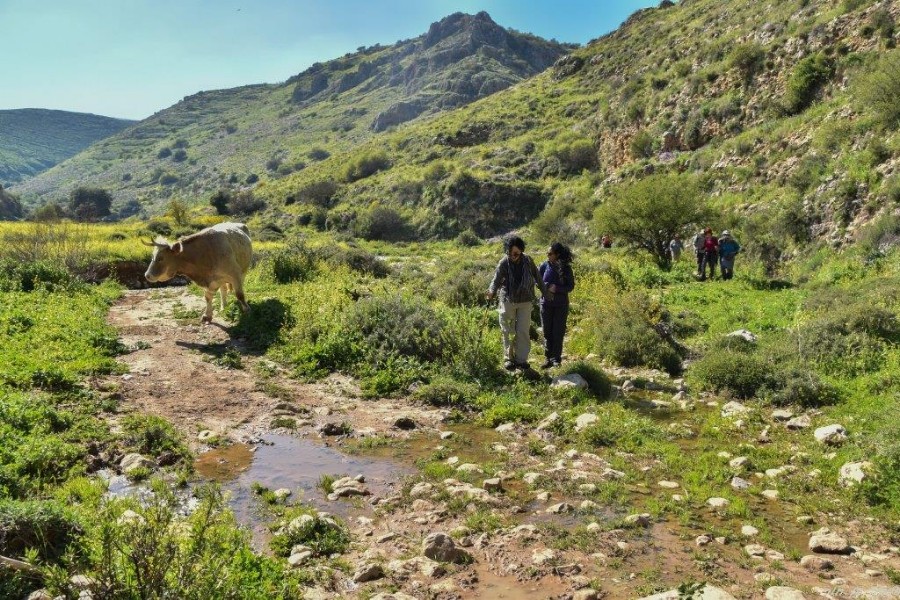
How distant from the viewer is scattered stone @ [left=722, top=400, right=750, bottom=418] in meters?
7.59

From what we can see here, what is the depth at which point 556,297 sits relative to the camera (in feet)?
31.9

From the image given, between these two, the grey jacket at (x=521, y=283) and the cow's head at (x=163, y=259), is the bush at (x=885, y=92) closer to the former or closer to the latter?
the grey jacket at (x=521, y=283)

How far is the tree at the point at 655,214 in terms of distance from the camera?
23.2 m

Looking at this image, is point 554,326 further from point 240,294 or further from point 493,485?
point 240,294

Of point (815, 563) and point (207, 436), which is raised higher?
point (207, 436)

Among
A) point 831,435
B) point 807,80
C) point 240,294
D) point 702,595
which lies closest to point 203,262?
point 240,294

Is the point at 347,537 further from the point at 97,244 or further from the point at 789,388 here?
the point at 97,244

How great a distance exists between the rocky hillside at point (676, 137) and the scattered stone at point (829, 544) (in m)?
18.2

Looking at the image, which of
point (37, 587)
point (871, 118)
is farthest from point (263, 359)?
point (871, 118)

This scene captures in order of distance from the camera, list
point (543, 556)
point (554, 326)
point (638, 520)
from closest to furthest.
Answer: point (543, 556) < point (638, 520) < point (554, 326)

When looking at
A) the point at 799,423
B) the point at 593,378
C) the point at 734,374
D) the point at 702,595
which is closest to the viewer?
the point at 702,595

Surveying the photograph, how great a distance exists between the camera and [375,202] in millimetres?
62625

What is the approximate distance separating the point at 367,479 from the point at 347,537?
48.8 inches

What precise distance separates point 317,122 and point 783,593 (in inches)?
6597
